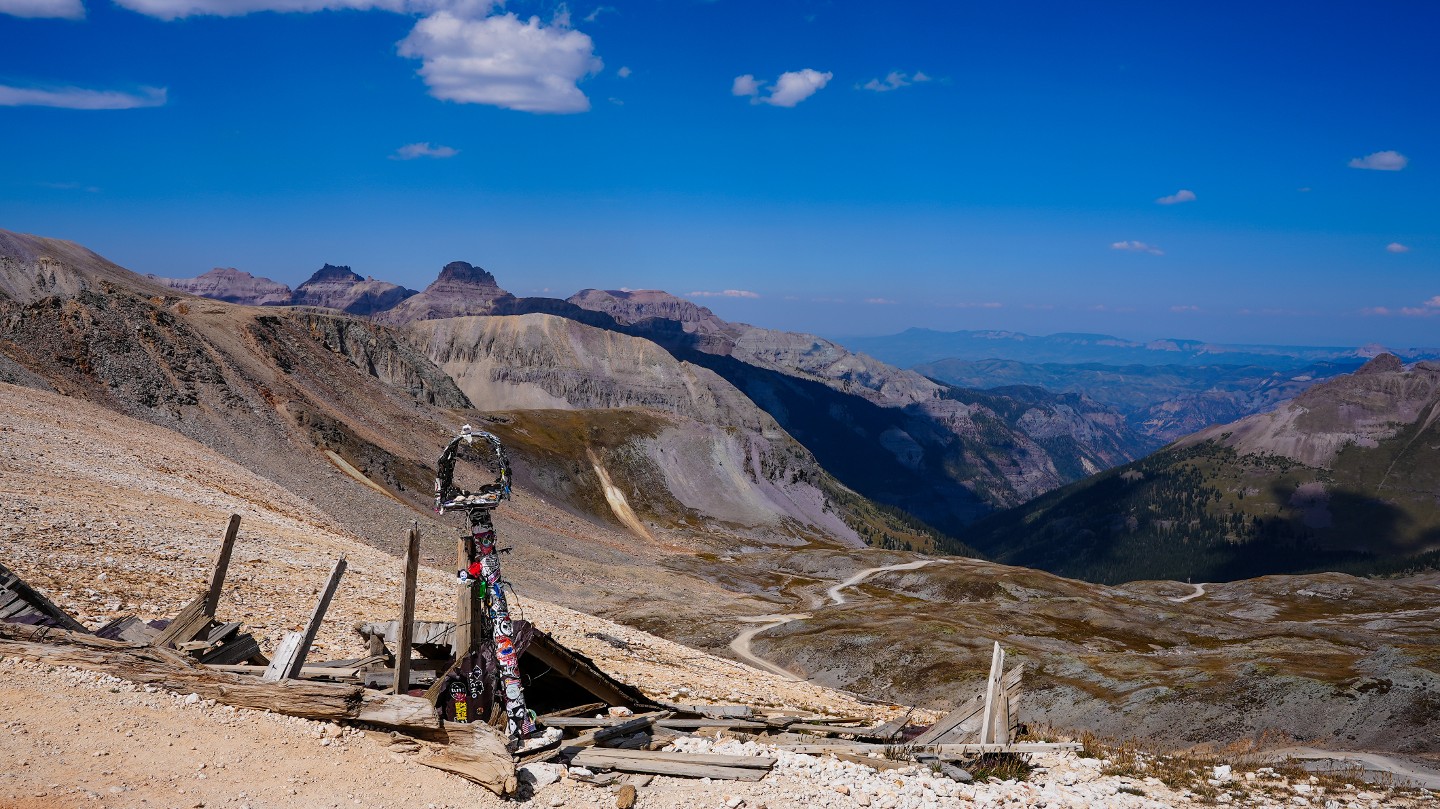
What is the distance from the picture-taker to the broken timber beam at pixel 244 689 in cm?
1277

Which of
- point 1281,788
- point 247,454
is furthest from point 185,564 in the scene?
point 247,454

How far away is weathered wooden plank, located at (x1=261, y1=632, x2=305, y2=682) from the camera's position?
45.2 feet

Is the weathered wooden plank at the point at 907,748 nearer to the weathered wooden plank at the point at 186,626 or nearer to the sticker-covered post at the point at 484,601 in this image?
the sticker-covered post at the point at 484,601

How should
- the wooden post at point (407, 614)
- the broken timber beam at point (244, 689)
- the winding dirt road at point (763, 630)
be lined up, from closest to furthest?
the broken timber beam at point (244, 689) < the wooden post at point (407, 614) < the winding dirt road at point (763, 630)

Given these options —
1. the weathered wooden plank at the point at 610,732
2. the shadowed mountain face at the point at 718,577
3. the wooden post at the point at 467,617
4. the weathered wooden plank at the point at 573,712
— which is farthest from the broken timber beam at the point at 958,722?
the shadowed mountain face at the point at 718,577

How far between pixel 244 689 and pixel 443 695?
3143 mm

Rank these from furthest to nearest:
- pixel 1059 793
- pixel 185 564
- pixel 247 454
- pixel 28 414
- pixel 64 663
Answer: pixel 247 454
pixel 28 414
pixel 185 564
pixel 1059 793
pixel 64 663

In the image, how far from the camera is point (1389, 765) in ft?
92.2

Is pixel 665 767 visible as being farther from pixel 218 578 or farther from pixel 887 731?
pixel 218 578

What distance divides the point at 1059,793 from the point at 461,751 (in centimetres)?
1078

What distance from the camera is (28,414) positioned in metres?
54.9

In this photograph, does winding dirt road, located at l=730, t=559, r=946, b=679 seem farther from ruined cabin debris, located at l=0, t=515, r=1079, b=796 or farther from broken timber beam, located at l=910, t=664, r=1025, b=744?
ruined cabin debris, located at l=0, t=515, r=1079, b=796

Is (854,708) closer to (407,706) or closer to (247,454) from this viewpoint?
(407,706)

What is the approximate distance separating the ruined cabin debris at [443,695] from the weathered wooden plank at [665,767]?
1.0 inches
